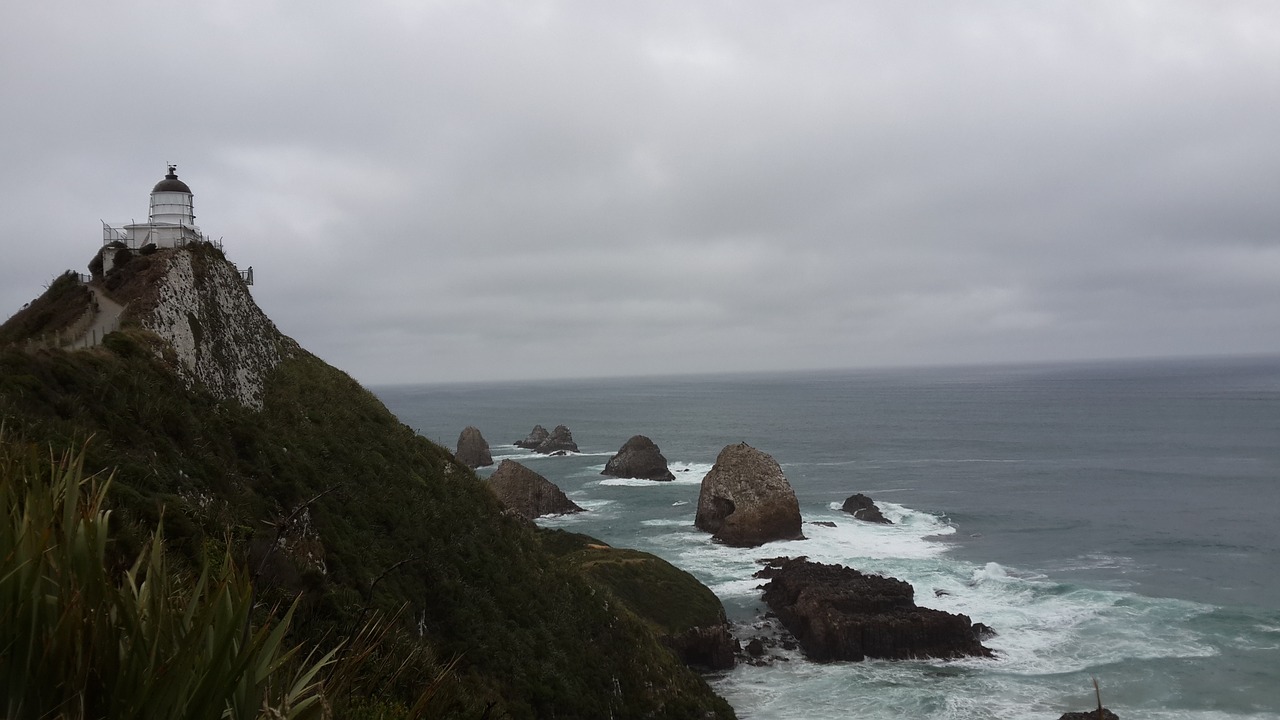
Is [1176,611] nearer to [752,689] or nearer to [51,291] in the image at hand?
[752,689]

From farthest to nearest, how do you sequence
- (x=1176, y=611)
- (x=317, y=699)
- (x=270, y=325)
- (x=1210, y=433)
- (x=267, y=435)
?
(x=1210, y=433)
(x=1176, y=611)
(x=270, y=325)
(x=267, y=435)
(x=317, y=699)

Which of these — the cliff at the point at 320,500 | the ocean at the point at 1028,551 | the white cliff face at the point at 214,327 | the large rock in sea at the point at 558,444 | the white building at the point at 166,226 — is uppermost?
the white building at the point at 166,226

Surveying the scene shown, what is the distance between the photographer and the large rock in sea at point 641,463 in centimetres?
8988

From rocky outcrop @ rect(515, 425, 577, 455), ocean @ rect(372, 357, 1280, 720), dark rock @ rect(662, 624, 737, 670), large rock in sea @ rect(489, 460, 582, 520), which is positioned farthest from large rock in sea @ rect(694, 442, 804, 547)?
rocky outcrop @ rect(515, 425, 577, 455)

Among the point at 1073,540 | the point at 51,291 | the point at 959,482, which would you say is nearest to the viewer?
the point at 51,291

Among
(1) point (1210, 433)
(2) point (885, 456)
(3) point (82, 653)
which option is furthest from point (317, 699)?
(1) point (1210, 433)

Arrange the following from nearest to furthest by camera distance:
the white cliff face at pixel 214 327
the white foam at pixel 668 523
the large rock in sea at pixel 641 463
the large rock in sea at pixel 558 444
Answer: the white cliff face at pixel 214 327, the white foam at pixel 668 523, the large rock in sea at pixel 641 463, the large rock in sea at pixel 558 444

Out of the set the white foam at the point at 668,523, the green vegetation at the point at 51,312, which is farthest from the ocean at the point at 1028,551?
the green vegetation at the point at 51,312

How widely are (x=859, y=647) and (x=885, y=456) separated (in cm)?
7108

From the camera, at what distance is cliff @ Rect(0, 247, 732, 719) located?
11898mm

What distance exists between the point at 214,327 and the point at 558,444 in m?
98.5

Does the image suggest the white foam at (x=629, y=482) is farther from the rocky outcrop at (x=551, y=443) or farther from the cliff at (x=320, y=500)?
the cliff at (x=320, y=500)

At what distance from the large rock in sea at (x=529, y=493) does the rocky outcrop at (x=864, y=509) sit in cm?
2600

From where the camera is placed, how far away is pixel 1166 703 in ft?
98.9
